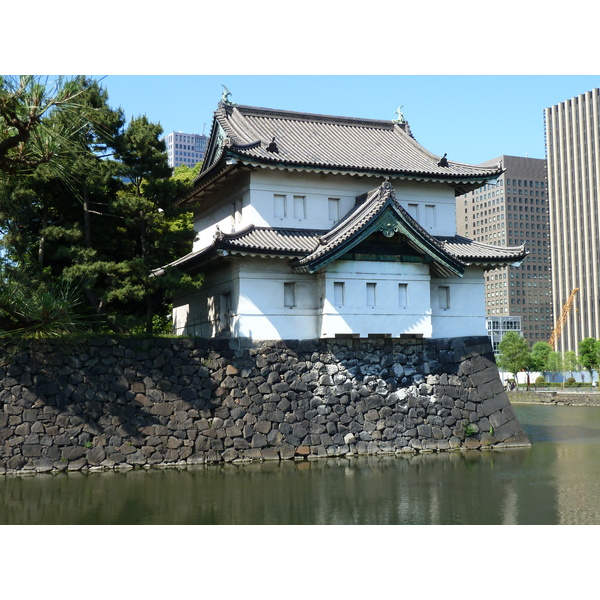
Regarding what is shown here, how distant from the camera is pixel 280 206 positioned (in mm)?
22625

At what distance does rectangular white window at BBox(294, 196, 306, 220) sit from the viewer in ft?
74.8

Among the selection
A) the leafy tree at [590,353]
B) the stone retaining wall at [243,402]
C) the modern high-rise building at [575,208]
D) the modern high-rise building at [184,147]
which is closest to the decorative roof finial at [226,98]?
the stone retaining wall at [243,402]

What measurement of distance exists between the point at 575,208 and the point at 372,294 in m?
95.7

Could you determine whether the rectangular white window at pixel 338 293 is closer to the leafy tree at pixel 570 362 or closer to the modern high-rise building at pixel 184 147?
the leafy tree at pixel 570 362

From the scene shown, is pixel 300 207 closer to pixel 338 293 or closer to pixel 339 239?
pixel 339 239

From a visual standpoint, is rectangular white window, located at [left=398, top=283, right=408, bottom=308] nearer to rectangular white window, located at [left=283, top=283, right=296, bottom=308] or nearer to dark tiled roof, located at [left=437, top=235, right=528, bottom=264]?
dark tiled roof, located at [left=437, top=235, right=528, bottom=264]

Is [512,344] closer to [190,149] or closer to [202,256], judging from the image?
[202,256]

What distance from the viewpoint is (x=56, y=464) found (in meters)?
18.2

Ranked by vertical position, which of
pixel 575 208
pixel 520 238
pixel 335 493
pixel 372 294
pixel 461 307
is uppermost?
pixel 575 208

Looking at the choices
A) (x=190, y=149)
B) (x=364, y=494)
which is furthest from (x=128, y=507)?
(x=190, y=149)

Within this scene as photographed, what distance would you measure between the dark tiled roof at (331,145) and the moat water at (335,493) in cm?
904

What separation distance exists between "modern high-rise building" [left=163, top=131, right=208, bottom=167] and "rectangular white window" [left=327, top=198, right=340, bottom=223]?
170505 millimetres

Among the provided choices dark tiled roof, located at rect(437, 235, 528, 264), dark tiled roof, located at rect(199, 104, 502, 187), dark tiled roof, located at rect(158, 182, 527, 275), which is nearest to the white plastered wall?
dark tiled roof, located at rect(437, 235, 528, 264)

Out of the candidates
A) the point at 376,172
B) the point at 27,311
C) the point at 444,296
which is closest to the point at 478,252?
the point at 444,296
